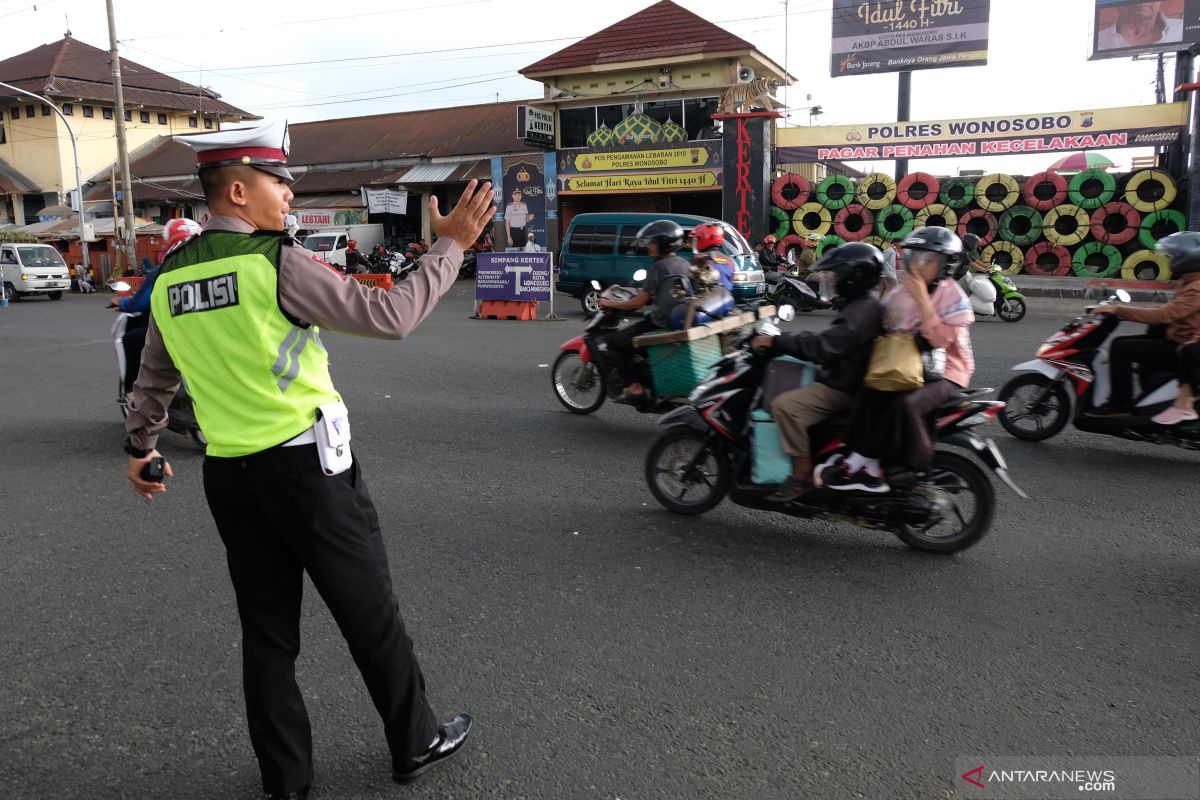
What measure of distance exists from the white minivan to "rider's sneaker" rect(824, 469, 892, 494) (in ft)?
90.7

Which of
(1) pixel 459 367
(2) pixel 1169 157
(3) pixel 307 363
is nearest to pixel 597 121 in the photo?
(2) pixel 1169 157

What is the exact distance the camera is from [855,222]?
22.7 meters

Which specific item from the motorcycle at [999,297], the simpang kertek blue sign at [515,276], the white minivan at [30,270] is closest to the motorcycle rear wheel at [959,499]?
the motorcycle at [999,297]

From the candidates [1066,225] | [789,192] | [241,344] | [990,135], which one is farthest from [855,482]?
[990,135]

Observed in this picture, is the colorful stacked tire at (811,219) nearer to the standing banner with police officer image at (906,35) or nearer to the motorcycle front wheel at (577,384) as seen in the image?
the standing banner with police officer image at (906,35)

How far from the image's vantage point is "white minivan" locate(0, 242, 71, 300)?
1019 inches

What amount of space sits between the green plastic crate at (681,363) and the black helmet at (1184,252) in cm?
307

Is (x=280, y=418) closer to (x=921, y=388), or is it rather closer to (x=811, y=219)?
(x=921, y=388)

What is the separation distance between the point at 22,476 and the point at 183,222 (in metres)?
2.15

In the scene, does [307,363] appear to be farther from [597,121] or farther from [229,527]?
[597,121]

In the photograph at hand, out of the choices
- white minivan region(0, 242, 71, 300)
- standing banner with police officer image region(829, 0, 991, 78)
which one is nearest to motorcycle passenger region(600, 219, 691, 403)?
standing banner with police officer image region(829, 0, 991, 78)

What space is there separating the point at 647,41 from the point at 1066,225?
14563 millimetres

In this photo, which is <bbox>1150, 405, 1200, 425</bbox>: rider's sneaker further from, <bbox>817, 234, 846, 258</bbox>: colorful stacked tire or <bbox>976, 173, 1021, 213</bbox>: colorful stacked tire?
<bbox>976, 173, 1021, 213</bbox>: colorful stacked tire

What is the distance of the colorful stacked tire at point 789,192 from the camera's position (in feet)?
76.0
